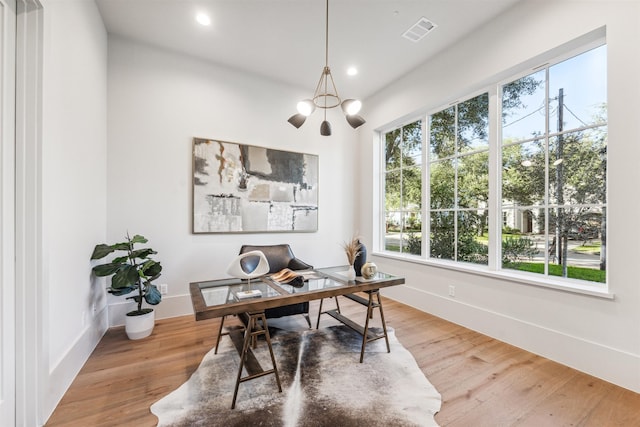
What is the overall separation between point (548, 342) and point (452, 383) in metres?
1.09

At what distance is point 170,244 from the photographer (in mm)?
3219

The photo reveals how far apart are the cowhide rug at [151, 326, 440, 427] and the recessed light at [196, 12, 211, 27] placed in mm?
3273

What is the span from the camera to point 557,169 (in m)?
2.43

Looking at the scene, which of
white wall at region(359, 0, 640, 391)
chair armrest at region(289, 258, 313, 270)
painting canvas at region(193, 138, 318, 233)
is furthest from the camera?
painting canvas at region(193, 138, 318, 233)

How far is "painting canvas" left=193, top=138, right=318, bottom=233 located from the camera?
3.37 meters

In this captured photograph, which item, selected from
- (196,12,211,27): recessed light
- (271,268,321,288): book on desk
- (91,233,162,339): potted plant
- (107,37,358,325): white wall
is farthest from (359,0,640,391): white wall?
(91,233,162,339): potted plant

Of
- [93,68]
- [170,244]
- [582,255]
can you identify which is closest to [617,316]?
[582,255]

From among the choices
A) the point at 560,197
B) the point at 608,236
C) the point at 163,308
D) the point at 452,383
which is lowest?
the point at 452,383

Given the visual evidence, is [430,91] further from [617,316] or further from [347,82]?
[617,316]

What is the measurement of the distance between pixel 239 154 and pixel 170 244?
1.43 m

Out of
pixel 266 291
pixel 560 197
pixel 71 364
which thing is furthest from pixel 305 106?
pixel 71 364

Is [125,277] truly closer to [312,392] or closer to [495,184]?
[312,392]

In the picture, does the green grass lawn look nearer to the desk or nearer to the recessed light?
the desk

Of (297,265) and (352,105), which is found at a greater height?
(352,105)
